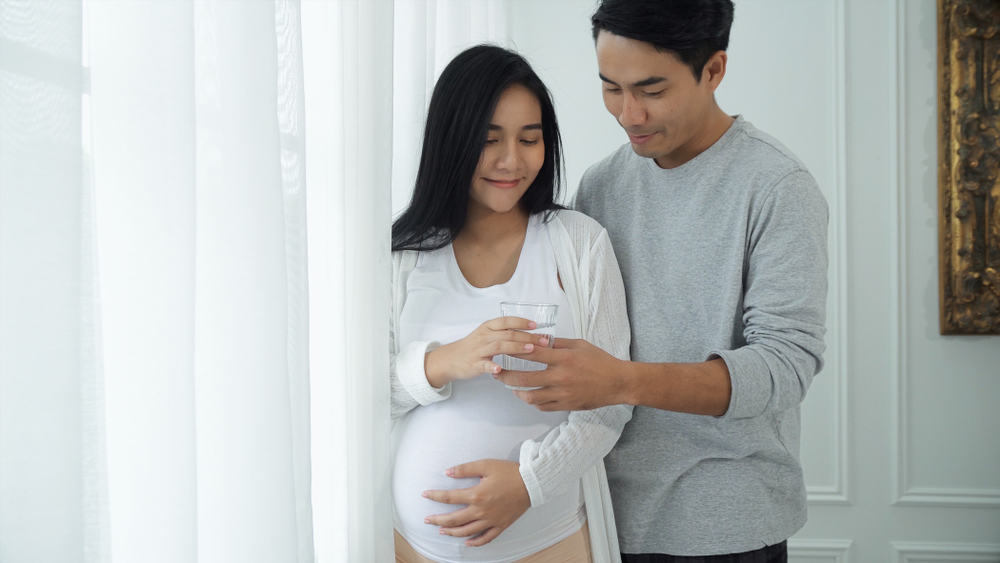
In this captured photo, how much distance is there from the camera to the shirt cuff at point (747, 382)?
1.16 meters

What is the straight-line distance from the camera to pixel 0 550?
0.55m

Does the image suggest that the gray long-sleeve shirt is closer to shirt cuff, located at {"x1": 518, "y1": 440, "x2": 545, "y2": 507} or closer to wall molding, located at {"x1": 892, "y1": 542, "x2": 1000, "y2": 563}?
shirt cuff, located at {"x1": 518, "y1": 440, "x2": 545, "y2": 507}

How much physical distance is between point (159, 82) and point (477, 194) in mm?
717

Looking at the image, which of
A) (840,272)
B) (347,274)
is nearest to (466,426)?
(347,274)

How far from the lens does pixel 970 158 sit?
261 cm

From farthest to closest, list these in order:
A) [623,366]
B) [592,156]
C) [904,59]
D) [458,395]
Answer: [592,156] → [904,59] → [458,395] → [623,366]

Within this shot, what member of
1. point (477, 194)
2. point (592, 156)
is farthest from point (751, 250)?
point (592, 156)

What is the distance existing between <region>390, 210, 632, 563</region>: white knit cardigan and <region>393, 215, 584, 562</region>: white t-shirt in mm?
22

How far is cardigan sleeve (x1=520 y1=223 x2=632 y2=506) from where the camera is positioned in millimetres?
1179

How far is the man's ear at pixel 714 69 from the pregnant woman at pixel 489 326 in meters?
0.27

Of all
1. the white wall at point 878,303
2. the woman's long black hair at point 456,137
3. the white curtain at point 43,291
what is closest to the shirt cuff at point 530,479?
the woman's long black hair at point 456,137

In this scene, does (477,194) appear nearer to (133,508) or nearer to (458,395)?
(458,395)

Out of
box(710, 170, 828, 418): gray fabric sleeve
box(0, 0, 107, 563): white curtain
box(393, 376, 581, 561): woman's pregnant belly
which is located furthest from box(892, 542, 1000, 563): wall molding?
box(0, 0, 107, 563): white curtain

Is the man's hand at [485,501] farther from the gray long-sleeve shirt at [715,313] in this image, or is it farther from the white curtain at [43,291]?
the white curtain at [43,291]
